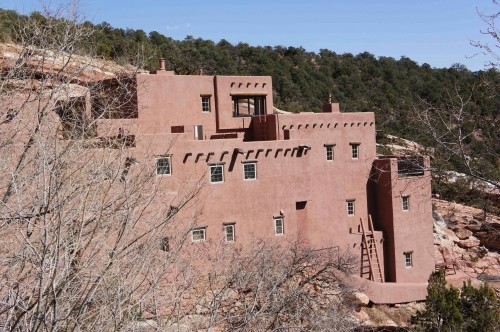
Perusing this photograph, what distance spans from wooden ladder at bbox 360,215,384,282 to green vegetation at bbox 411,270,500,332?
511 cm

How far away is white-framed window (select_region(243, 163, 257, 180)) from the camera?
63.6ft

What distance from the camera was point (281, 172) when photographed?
2017cm

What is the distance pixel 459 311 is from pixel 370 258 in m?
6.41

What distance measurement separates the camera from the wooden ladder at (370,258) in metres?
22.9

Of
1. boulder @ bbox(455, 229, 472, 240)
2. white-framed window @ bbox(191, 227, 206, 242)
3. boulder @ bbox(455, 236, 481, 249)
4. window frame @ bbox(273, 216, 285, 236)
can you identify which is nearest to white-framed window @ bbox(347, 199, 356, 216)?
window frame @ bbox(273, 216, 285, 236)

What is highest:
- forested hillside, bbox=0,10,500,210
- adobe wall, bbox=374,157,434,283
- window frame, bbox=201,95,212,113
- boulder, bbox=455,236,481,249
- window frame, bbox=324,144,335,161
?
forested hillside, bbox=0,10,500,210

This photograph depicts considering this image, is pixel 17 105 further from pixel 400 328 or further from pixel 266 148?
pixel 400 328

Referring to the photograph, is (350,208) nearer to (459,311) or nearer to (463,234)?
(459,311)

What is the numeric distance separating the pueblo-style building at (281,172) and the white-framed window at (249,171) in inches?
1.5

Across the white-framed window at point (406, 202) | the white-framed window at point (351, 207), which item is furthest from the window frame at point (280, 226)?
the white-framed window at point (406, 202)

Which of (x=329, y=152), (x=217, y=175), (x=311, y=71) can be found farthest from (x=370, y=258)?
(x=311, y=71)

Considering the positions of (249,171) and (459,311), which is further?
(249,171)

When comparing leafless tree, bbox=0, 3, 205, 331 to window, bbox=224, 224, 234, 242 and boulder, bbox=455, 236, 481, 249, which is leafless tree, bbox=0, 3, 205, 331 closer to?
window, bbox=224, 224, 234, 242

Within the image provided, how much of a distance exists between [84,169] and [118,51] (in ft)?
102
